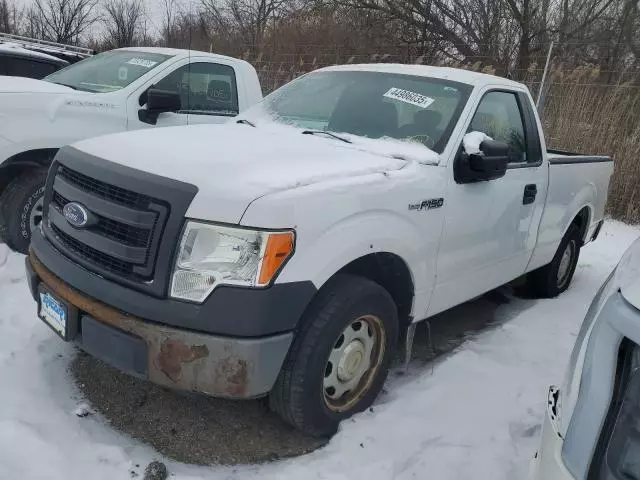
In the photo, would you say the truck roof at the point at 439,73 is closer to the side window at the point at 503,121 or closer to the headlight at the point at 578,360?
the side window at the point at 503,121

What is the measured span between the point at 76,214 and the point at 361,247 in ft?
4.39

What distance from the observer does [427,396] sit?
329 cm

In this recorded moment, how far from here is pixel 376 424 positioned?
3.00 m

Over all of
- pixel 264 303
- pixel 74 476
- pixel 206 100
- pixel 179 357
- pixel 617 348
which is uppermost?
pixel 206 100

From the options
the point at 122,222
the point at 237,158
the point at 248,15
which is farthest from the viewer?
the point at 248,15

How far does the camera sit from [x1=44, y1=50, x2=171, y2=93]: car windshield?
17.9ft

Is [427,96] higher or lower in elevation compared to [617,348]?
higher

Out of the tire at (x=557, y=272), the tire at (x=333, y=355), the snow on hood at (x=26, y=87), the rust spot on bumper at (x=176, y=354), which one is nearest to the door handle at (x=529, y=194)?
the tire at (x=557, y=272)

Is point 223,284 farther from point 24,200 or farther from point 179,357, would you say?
point 24,200

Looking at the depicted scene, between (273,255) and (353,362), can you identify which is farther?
(353,362)

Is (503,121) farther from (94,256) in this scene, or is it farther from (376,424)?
(94,256)

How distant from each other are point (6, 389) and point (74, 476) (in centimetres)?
77

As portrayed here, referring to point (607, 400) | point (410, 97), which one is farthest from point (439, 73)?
point (607, 400)

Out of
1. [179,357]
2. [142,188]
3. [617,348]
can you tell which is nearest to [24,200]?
[142,188]
